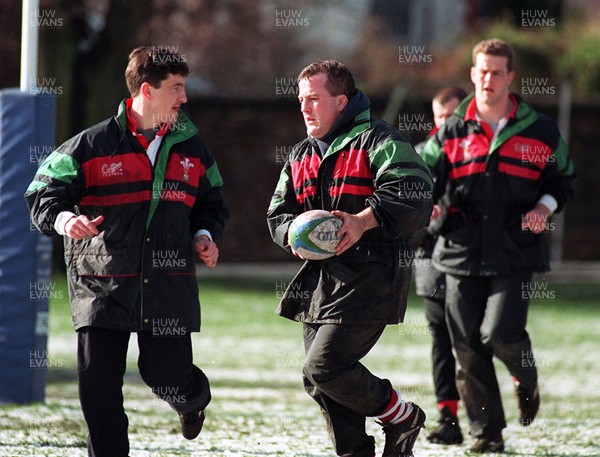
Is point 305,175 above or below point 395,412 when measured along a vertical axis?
above

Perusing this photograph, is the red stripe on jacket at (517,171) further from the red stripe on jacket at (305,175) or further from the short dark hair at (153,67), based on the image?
the short dark hair at (153,67)

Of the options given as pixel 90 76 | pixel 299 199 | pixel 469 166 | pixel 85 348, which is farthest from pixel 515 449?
pixel 90 76

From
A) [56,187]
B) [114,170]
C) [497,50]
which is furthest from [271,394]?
[56,187]

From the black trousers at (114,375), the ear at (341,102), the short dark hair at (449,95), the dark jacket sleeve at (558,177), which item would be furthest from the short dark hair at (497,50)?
the black trousers at (114,375)

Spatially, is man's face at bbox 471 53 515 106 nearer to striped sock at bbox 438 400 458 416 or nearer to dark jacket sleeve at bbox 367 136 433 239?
dark jacket sleeve at bbox 367 136 433 239

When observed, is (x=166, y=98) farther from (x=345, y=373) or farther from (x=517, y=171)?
(x=517, y=171)

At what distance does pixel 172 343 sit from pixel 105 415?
504mm

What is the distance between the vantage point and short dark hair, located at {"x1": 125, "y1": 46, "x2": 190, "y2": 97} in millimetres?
5883

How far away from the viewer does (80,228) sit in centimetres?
546

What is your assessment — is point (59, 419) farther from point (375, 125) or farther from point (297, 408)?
point (375, 125)

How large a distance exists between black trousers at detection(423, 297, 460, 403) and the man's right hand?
122 inches

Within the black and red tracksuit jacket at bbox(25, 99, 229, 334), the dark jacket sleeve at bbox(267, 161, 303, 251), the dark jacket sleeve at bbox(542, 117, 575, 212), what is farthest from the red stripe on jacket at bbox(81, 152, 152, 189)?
the dark jacket sleeve at bbox(542, 117, 575, 212)

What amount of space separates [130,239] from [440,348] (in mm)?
2901

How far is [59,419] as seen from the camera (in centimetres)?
790
